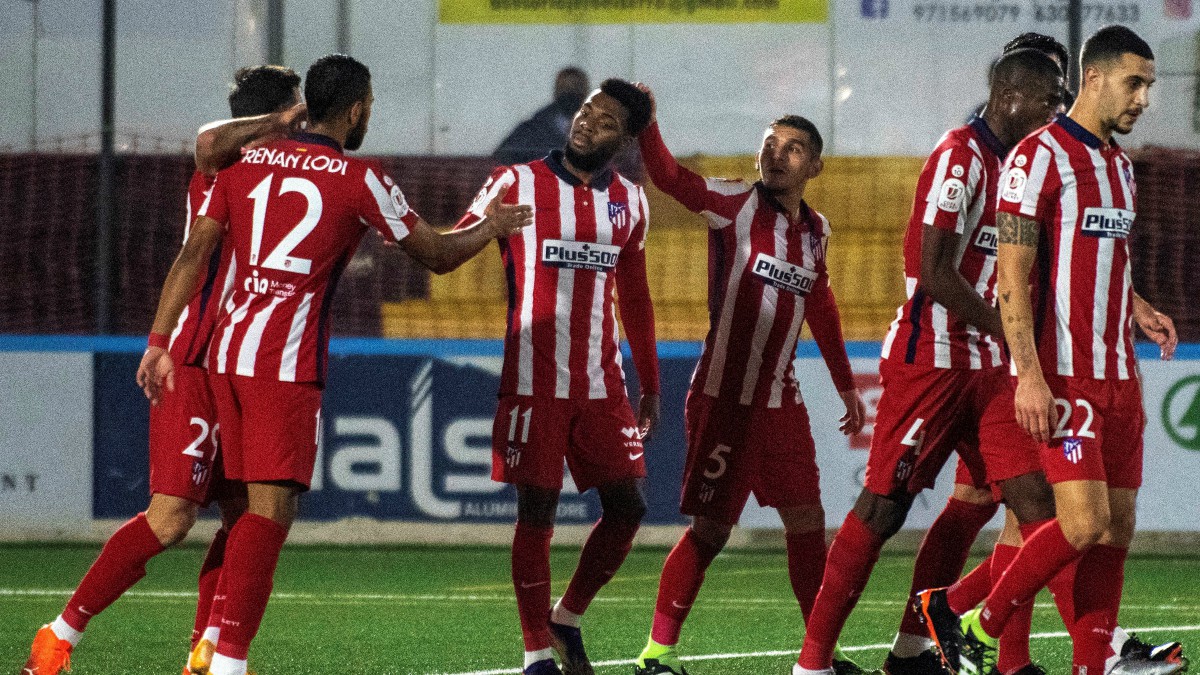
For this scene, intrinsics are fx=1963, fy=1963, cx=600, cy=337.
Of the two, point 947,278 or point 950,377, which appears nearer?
point 947,278

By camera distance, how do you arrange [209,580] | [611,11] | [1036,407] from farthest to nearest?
1. [611,11]
2. [209,580]
3. [1036,407]

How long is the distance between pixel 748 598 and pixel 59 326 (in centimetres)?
432

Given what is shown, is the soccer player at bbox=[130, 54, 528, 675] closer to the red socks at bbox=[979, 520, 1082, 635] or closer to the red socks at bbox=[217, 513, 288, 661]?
Result: the red socks at bbox=[217, 513, 288, 661]

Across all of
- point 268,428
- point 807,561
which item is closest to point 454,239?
point 268,428

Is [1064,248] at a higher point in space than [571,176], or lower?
lower

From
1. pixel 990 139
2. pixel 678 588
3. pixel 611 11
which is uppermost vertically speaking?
pixel 611 11

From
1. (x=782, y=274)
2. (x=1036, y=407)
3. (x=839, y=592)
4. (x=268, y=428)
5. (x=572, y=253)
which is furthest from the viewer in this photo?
(x=782, y=274)

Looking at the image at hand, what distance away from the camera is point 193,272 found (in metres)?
5.25

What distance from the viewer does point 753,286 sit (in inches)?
240

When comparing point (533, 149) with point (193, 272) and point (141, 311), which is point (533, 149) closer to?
point (141, 311)

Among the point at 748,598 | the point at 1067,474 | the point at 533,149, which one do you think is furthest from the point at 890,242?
the point at 1067,474

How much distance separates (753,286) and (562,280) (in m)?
0.60

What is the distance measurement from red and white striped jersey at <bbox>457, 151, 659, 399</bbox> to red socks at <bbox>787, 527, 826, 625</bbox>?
0.73m

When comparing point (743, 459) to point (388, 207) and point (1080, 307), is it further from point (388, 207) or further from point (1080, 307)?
point (388, 207)
